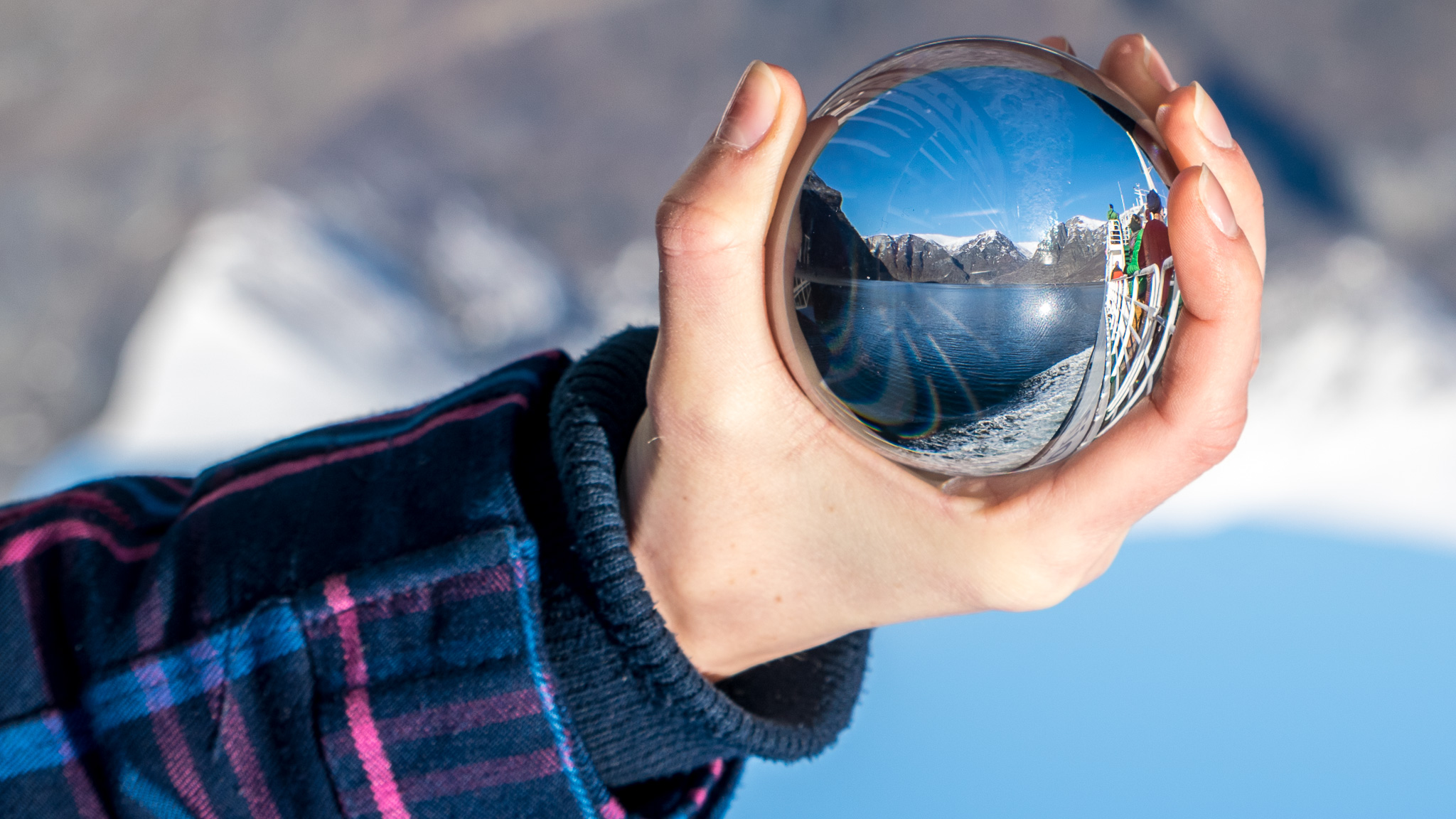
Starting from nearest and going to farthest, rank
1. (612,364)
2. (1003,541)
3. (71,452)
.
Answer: (1003,541) < (612,364) < (71,452)

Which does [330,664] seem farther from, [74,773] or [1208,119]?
[1208,119]

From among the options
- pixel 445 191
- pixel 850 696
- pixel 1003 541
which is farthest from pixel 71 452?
pixel 1003 541

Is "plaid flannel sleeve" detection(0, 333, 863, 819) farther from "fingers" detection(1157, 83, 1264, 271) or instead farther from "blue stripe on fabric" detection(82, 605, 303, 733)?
"fingers" detection(1157, 83, 1264, 271)

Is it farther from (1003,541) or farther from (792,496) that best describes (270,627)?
(1003,541)

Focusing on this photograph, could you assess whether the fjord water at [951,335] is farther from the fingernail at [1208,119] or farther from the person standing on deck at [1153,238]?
the fingernail at [1208,119]

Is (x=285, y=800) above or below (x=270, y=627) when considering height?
below

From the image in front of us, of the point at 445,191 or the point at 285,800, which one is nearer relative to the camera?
the point at 285,800

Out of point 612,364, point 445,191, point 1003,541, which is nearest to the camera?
point 1003,541

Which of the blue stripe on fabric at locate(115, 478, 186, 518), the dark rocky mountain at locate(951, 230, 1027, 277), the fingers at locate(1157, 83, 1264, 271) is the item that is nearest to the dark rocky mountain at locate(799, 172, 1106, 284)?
the dark rocky mountain at locate(951, 230, 1027, 277)
